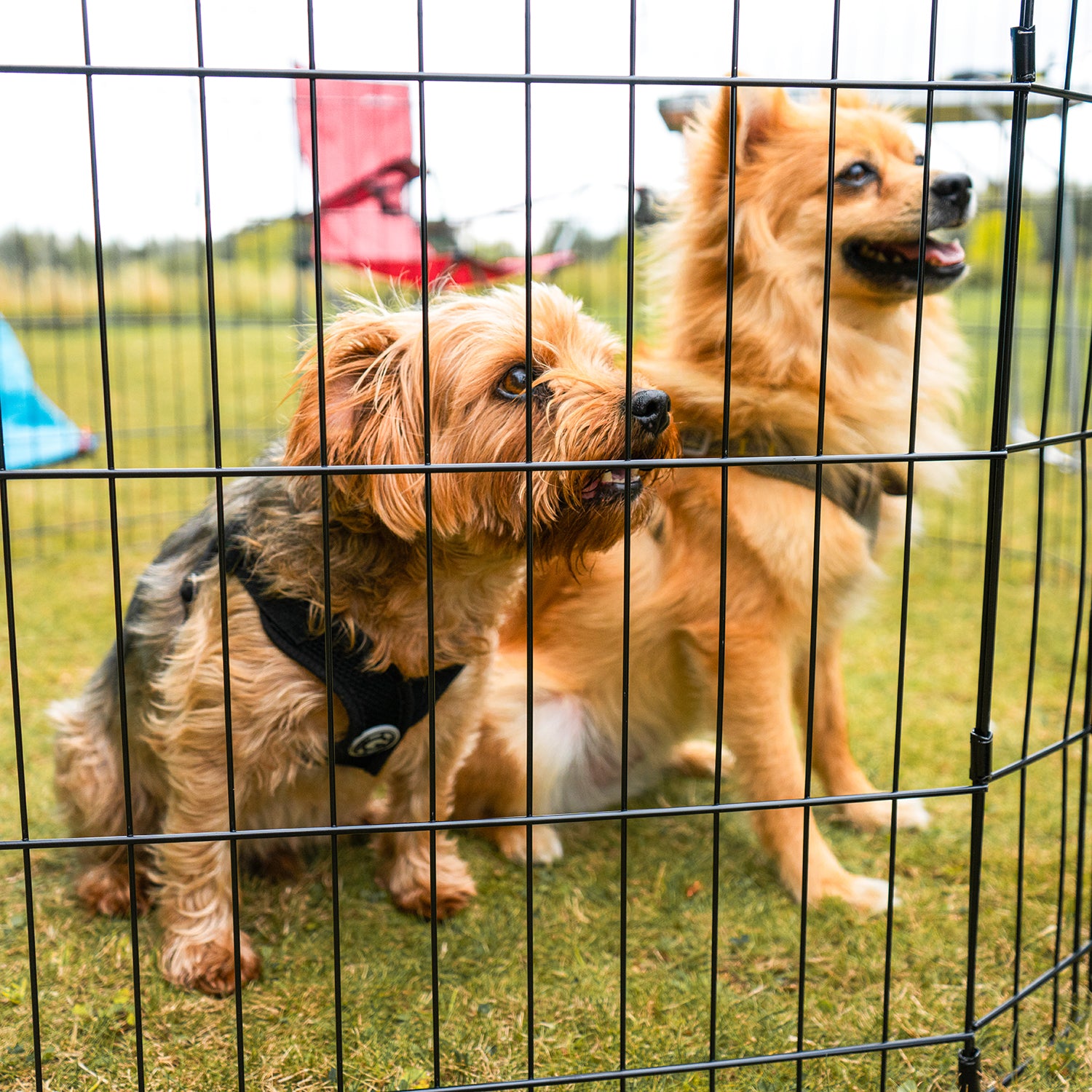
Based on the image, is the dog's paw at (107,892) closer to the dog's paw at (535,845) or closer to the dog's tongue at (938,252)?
the dog's paw at (535,845)

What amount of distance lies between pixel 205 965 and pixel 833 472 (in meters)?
1.88

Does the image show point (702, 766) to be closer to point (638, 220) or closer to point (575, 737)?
point (575, 737)

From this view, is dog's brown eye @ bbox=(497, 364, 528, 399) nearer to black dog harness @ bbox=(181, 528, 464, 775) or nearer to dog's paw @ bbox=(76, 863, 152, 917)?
black dog harness @ bbox=(181, 528, 464, 775)

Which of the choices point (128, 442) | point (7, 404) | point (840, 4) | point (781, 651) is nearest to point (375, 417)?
point (840, 4)

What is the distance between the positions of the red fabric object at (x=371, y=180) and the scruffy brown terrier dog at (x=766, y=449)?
207cm

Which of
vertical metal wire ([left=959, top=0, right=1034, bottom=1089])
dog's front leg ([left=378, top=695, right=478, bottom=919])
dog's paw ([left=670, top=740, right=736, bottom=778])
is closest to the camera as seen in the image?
vertical metal wire ([left=959, top=0, right=1034, bottom=1089])

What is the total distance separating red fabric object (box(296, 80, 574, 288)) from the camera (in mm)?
4863

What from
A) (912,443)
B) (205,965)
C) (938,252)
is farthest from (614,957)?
(938,252)

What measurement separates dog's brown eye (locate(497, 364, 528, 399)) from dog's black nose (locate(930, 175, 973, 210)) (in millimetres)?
1311

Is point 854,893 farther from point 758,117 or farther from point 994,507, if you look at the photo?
point 758,117

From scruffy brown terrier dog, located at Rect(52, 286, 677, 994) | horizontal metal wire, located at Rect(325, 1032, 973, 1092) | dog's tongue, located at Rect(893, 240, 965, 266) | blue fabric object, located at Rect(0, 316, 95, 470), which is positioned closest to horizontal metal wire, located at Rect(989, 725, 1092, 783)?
horizontal metal wire, located at Rect(325, 1032, 973, 1092)

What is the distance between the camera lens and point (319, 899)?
2676mm

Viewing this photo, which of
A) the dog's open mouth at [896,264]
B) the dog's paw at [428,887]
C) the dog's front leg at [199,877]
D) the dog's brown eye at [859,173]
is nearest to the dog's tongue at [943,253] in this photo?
the dog's open mouth at [896,264]

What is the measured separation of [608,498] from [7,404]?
4512 millimetres
